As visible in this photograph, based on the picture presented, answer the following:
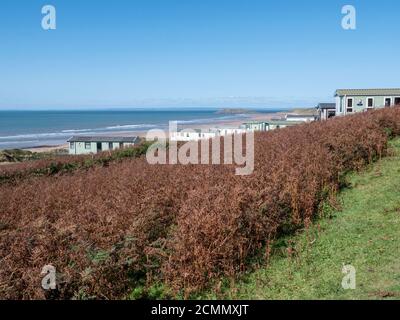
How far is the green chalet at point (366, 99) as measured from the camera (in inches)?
1615

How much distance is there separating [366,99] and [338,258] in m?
39.2

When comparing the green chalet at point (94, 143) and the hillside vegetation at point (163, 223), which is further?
the green chalet at point (94, 143)

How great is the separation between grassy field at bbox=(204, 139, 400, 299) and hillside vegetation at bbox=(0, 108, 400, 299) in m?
0.30

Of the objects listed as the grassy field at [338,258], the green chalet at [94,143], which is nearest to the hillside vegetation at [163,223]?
the grassy field at [338,258]

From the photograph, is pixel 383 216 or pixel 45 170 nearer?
pixel 383 216

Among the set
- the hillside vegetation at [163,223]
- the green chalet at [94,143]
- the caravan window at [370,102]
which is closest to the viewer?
the hillside vegetation at [163,223]

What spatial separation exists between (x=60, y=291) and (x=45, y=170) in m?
16.0

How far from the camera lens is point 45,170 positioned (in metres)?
20.0

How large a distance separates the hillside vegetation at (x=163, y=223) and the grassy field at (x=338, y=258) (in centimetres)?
30

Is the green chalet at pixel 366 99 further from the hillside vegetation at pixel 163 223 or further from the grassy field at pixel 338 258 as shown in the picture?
the grassy field at pixel 338 258

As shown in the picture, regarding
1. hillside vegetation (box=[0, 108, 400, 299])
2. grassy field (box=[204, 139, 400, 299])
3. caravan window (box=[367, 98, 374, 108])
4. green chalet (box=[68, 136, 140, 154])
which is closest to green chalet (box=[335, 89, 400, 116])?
caravan window (box=[367, 98, 374, 108])

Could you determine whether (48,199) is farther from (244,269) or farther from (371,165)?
(371,165)

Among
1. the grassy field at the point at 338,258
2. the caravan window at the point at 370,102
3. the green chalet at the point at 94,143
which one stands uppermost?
the caravan window at the point at 370,102

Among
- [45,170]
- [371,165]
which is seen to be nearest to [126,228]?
[371,165]
